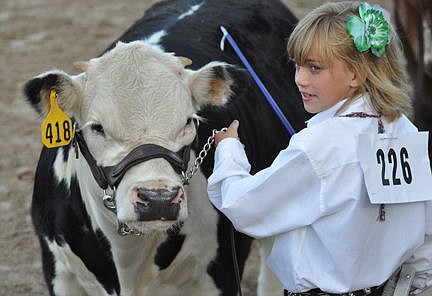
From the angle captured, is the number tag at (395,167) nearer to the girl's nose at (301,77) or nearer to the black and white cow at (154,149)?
the girl's nose at (301,77)

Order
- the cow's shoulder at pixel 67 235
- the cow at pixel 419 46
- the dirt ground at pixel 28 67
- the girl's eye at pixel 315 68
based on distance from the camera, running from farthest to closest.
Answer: the cow at pixel 419 46, the dirt ground at pixel 28 67, the cow's shoulder at pixel 67 235, the girl's eye at pixel 315 68

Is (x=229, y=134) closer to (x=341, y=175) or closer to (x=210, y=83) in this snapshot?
(x=210, y=83)

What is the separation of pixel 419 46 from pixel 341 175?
2784 millimetres

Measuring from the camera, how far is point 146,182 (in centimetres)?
288

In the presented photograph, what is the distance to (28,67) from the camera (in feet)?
24.6

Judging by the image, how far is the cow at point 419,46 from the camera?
533 cm

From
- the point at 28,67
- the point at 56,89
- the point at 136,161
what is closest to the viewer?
the point at 136,161

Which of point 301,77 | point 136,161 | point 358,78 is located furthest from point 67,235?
point 358,78

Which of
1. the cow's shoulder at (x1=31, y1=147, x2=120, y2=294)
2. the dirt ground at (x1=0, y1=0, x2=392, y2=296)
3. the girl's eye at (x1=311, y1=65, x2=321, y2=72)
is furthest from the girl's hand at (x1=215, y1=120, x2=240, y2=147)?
the dirt ground at (x1=0, y1=0, x2=392, y2=296)

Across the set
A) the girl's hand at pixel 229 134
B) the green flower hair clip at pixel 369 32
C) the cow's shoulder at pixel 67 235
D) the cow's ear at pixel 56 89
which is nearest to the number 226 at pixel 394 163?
the green flower hair clip at pixel 369 32

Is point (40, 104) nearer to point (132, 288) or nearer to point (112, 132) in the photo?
point (112, 132)

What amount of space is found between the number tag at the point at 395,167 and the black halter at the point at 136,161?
0.58m

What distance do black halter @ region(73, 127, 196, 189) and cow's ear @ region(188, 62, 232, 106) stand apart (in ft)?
0.67

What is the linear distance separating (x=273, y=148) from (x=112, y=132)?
1.26 m
